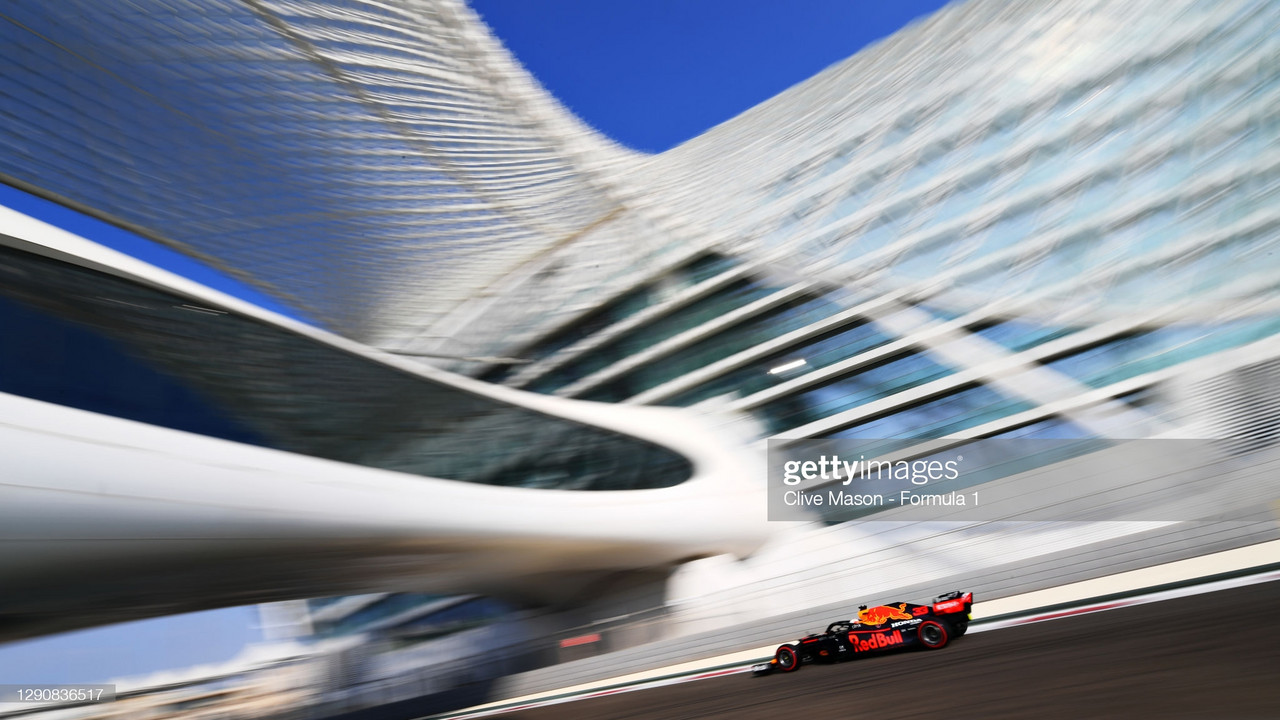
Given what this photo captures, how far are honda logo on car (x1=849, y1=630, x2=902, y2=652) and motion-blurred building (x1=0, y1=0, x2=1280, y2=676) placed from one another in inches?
120

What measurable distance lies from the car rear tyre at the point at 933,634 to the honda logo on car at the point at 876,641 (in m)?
0.20

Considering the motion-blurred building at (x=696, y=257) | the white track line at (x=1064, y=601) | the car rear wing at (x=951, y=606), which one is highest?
the motion-blurred building at (x=696, y=257)

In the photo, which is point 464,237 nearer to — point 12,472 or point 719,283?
point 719,283

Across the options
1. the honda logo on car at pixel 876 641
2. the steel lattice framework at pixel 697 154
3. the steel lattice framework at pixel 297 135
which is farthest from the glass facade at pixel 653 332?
the honda logo on car at pixel 876 641

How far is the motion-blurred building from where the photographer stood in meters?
10.4

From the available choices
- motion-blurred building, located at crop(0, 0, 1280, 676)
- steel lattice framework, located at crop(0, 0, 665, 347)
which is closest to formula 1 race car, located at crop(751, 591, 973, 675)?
motion-blurred building, located at crop(0, 0, 1280, 676)

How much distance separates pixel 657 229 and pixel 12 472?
1541 centimetres

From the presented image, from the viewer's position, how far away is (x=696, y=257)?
66.5 feet

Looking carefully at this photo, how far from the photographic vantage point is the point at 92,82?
1133cm

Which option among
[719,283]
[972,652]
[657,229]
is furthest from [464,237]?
[972,652]

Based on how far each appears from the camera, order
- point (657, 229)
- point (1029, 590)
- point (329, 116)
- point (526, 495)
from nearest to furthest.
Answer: point (1029, 590) → point (526, 495) → point (329, 116) → point (657, 229)

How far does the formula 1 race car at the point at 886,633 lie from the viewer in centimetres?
722

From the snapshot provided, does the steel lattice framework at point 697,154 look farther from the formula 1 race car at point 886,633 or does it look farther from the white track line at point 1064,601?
the formula 1 race car at point 886,633

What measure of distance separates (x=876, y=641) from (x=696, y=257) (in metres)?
13.7
